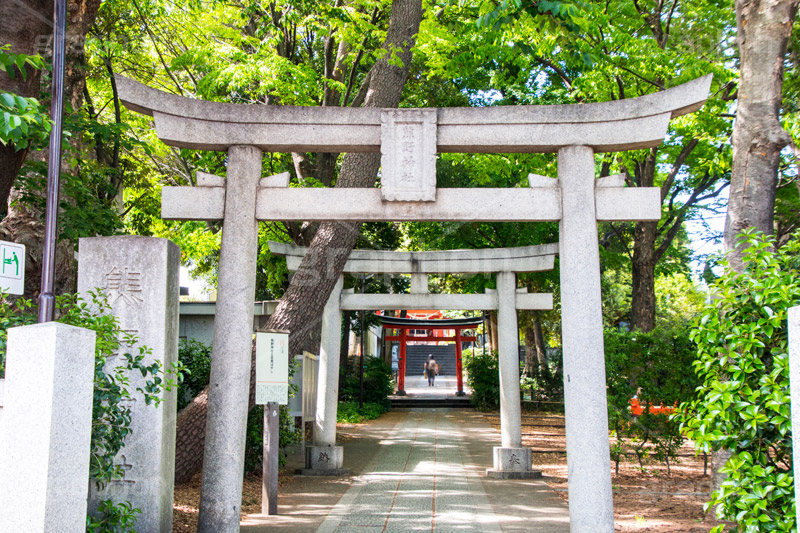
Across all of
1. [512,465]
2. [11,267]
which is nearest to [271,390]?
[11,267]

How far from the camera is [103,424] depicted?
184 inches

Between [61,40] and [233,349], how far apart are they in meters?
2.91

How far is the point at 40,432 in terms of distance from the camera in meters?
3.62

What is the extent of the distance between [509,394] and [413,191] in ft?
19.6

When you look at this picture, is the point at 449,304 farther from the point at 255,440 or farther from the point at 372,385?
the point at 372,385

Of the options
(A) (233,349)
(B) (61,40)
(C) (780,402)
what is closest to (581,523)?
(C) (780,402)

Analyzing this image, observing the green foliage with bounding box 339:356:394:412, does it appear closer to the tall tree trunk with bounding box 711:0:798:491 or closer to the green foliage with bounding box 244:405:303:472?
the green foliage with bounding box 244:405:303:472

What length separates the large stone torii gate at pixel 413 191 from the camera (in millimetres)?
5945

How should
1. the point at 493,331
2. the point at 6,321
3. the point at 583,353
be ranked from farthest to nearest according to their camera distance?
the point at 493,331, the point at 583,353, the point at 6,321

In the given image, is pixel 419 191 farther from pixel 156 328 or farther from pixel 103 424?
pixel 103 424

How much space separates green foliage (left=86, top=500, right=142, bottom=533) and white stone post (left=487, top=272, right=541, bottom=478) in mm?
6538

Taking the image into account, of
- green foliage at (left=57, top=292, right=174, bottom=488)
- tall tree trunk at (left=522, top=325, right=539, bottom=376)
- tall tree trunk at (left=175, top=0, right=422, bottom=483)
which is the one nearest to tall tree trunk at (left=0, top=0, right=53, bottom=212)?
green foliage at (left=57, top=292, right=174, bottom=488)

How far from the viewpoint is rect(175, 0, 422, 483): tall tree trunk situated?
934 cm

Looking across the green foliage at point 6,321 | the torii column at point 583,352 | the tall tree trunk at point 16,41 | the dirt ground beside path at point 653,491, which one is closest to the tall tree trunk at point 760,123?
the torii column at point 583,352
